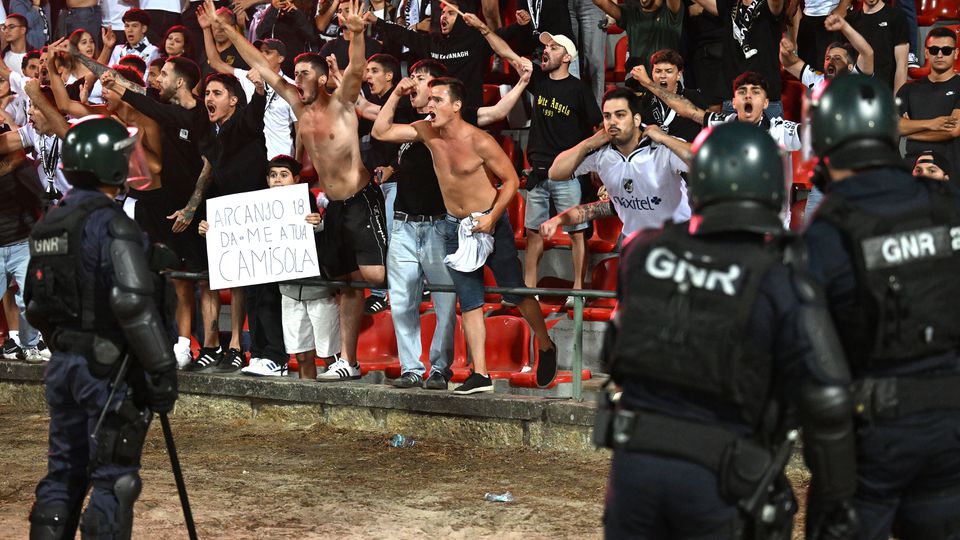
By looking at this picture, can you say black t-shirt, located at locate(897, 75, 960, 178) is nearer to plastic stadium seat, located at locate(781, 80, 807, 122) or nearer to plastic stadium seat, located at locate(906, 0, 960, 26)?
plastic stadium seat, located at locate(781, 80, 807, 122)

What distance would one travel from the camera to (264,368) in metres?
10.6

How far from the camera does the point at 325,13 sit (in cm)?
1313

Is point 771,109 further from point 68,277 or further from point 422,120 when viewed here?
point 68,277

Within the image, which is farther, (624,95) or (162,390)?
(624,95)

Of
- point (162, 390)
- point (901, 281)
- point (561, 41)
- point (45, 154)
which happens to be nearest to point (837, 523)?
point (901, 281)

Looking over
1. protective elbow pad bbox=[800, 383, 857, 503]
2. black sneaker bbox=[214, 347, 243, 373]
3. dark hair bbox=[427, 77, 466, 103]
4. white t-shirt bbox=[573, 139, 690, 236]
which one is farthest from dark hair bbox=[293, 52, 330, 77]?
protective elbow pad bbox=[800, 383, 857, 503]

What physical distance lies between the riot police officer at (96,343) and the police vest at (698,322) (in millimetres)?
2535

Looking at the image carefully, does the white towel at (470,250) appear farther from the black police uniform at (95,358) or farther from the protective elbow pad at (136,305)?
the protective elbow pad at (136,305)

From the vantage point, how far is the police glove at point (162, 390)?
18.6 ft

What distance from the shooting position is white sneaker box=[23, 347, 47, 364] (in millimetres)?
11706

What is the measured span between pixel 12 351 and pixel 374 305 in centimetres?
349

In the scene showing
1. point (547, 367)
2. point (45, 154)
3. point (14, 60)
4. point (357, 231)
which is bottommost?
point (547, 367)

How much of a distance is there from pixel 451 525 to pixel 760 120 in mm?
3787

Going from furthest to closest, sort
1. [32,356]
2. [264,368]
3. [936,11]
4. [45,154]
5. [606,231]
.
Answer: [936,11]
[45,154]
[32,356]
[606,231]
[264,368]
